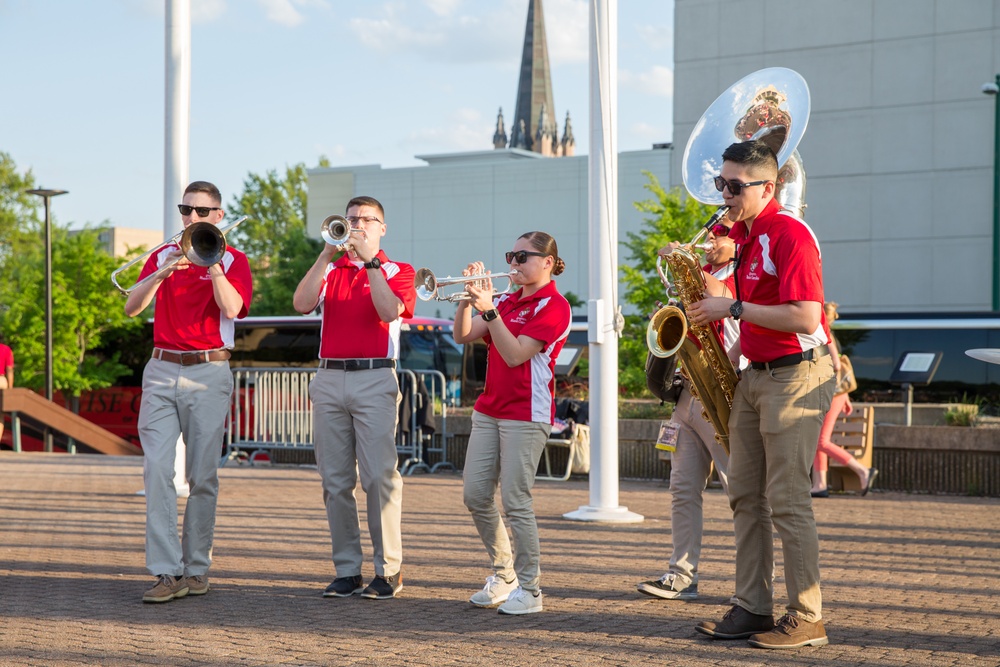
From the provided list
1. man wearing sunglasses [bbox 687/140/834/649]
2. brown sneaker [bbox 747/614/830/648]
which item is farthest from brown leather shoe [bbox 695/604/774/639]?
brown sneaker [bbox 747/614/830/648]

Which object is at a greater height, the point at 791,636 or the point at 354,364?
the point at 354,364

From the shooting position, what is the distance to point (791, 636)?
219 inches

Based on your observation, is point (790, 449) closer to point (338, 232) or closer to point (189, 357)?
point (338, 232)

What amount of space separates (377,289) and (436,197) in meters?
55.8

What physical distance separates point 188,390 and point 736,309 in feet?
9.94

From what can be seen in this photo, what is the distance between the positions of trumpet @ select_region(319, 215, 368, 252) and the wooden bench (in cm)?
838

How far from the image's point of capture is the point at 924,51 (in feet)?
147

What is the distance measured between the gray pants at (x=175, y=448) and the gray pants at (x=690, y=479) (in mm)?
2470

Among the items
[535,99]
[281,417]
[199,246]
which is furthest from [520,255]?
[535,99]

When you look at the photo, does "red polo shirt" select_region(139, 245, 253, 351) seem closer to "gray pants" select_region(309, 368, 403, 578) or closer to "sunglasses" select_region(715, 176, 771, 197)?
"gray pants" select_region(309, 368, 403, 578)

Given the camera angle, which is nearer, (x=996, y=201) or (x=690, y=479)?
(x=690, y=479)

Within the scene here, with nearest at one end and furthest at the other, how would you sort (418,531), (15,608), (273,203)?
(15,608)
(418,531)
(273,203)

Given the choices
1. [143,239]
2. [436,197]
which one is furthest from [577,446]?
[143,239]

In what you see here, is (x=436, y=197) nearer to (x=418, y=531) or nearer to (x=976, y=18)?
(x=976, y=18)
